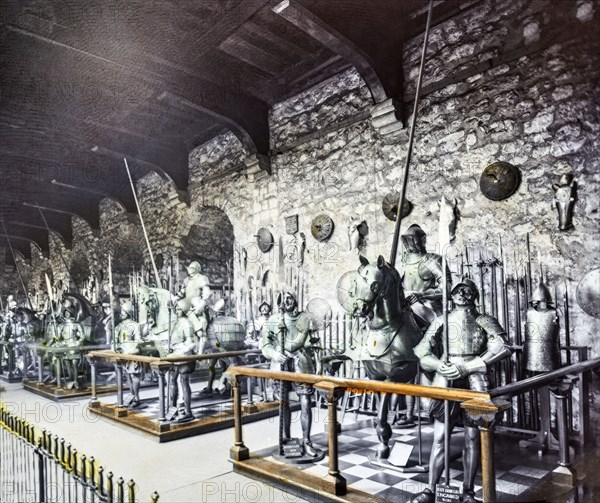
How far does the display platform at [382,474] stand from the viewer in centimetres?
318

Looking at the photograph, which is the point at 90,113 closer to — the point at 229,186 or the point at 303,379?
the point at 229,186

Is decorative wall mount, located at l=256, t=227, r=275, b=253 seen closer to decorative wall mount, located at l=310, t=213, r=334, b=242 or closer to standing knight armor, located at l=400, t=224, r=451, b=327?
decorative wall mount, located at l=310, t=213, r=334, b=242

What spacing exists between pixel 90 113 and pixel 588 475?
833 centimetres

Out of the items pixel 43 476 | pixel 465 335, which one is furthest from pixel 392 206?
pixel 43 476

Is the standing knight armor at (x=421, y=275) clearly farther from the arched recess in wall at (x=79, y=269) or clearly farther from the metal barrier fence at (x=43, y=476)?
the arched recess in wall at (x=79, y=269)

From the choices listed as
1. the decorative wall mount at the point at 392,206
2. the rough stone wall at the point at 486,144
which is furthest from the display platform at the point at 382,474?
the decorative wall mount at the point at 392,206

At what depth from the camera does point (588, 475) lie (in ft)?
11.2

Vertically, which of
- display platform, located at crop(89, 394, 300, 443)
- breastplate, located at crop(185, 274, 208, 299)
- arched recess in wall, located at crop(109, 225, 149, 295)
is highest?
arched recess in wall, located at crop(109, 225, 149, 295)

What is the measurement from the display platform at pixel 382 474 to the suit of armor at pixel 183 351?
1.61m

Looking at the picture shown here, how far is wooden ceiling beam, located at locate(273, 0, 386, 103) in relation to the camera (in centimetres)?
507

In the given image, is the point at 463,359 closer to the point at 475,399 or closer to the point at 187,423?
the point at 475,399

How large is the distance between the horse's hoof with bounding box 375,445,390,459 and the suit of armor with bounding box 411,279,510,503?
0.89 meters

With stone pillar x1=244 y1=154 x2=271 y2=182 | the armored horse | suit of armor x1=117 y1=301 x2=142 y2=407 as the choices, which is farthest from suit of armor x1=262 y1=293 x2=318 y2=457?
stone pillar x1=244 y1=154 x2=271 y2=182

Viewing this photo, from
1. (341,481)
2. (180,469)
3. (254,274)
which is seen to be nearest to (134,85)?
(254,274)
